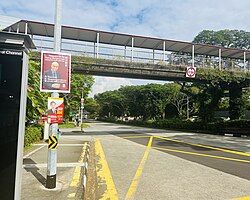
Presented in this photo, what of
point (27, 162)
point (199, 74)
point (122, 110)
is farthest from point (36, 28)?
point (122, 110)

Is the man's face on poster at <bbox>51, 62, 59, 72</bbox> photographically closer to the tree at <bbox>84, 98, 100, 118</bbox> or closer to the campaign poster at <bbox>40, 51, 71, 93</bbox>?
the campaign poster at <bbox>40, 51, 71, 93</bbox>

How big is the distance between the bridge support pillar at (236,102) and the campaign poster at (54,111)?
28753mm

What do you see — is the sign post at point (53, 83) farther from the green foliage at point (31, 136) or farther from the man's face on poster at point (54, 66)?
the green foliage at point (31, 136)

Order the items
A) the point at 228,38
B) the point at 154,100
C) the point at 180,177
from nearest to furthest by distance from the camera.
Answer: the point at 180,177
the point at 154,100
the point at 228,38

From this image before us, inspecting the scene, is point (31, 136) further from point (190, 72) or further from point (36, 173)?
point (190, 72)

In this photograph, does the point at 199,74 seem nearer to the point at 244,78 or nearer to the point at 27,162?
the point at 244,78

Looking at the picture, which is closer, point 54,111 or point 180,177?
point 54,111

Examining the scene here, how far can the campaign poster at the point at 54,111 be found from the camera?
7039mm

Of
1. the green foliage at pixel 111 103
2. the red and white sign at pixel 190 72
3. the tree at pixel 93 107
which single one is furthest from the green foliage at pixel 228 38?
the red and white sign at pixel 190 72

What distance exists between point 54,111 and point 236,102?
96.4 feet

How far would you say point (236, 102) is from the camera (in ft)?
108

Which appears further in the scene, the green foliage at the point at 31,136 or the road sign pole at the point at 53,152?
the green foliage at the point at 31,136

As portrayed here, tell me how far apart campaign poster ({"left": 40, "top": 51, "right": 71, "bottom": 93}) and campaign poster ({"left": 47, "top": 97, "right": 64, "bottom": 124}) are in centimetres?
30

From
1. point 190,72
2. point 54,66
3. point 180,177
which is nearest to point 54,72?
point 54,66
